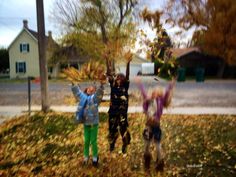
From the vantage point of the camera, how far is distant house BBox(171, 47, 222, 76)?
151 ft

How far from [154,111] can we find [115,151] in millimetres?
1935

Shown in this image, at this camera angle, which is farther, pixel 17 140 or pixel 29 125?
pixel 29 125

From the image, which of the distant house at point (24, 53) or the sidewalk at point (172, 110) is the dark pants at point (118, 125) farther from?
the distant house at point (24, 53)

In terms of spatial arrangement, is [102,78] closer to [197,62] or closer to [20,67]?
[197,62]

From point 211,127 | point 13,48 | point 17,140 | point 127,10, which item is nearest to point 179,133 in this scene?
point 211,127

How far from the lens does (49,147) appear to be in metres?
8.23

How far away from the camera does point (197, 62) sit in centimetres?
4772

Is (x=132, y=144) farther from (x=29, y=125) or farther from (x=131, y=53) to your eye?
(x=29, y=125)

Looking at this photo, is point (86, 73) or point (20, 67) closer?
point (86, 73)

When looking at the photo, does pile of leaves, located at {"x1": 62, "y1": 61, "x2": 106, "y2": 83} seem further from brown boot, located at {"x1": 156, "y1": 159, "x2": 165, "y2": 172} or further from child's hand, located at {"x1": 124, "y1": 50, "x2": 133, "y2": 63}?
brown boot, located at {"x1": 156, "y1": 159, "x2": 165, "y2": 172}

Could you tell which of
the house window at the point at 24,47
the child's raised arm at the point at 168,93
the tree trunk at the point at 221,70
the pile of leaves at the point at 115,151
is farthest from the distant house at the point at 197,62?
the child's raised arm at the point at 168,93

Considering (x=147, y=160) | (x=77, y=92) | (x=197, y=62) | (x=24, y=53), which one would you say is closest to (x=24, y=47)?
(x=24, y=53)

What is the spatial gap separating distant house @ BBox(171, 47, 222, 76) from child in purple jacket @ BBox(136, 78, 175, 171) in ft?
132

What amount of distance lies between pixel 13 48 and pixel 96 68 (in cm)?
4479
